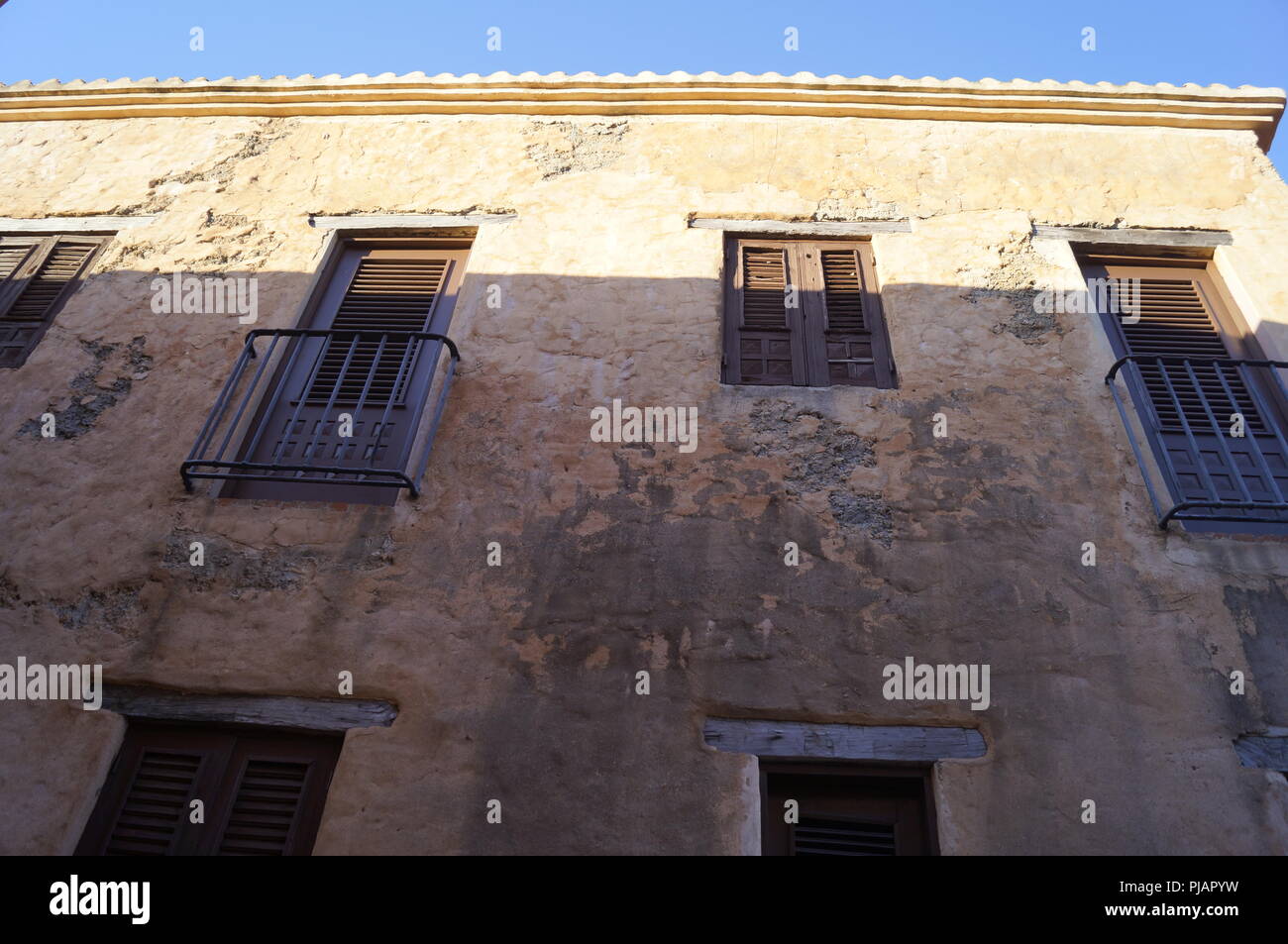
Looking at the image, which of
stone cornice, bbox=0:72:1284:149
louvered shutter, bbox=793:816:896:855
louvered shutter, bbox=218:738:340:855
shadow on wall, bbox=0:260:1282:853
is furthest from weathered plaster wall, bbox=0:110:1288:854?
stone cornice, bbox=0:72:1284:149

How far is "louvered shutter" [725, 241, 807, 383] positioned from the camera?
5.07 meters

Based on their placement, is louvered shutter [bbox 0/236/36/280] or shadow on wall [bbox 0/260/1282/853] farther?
louvered shutter [bbox 0/236/36/280]

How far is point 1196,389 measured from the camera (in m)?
4.68

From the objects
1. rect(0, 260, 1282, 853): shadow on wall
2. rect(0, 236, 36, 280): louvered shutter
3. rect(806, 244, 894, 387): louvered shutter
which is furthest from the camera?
rect(0, 236, 36, 280): louvered shutter

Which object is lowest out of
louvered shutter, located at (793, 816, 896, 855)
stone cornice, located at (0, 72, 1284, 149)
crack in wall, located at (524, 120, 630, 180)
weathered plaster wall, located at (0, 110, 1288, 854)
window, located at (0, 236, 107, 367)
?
louvered shutter, located at (793, 816, 896, 855)

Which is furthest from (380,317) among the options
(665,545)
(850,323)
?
(850,323)

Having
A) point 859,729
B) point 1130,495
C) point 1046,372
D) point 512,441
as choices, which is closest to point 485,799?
point 859,729

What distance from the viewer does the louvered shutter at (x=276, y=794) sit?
3.52m

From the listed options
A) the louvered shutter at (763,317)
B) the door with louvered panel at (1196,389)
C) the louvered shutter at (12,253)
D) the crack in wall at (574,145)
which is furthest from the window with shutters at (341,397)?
the door with louvered panel at (1196,389)

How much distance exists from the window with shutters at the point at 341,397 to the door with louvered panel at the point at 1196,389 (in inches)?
149

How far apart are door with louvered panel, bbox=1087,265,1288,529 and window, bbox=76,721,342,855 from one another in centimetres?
412

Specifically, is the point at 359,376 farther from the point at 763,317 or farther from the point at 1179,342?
the point at 1179,342

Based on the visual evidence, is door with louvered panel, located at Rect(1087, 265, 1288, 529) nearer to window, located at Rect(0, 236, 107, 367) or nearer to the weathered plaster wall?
the weathered plaster wall
